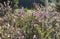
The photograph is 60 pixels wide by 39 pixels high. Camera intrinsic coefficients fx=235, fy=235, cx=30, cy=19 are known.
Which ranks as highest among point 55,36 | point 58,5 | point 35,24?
point 35,24

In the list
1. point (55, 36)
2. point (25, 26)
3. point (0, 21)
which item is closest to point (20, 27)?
point (25, 26)

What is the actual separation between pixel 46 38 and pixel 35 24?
0.23 metres

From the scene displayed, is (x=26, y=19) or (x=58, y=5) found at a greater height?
(x=26, y=19)

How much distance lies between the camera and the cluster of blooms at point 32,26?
289 centimetres

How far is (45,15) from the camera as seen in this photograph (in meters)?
3.24

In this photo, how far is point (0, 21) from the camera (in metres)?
3.24

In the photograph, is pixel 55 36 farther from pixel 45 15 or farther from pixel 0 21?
pixel 0 21

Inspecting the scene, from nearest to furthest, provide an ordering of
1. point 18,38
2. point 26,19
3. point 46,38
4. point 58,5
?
point 18,38 < point 46,38 < point 26,19 < point 58,5

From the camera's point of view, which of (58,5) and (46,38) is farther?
(58,5)

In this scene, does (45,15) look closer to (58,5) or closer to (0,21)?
(0,21)

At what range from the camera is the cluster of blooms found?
2.89m

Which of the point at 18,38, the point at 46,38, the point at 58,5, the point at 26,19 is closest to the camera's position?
the point at 18,38

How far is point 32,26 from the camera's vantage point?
3.18m

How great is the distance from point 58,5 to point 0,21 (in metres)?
5.40
